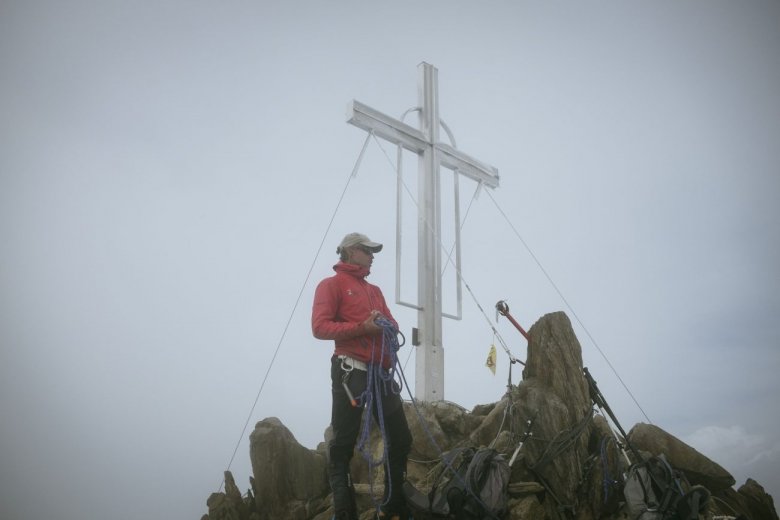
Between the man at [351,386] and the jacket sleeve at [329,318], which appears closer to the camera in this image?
the man at [351,386]

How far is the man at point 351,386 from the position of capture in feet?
21.4

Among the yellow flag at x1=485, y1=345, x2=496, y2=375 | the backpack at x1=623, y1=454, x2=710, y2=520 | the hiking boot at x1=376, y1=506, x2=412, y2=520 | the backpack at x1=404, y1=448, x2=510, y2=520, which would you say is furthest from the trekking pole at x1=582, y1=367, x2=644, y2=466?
the hiking boot at x1=376, y1=506, x2=412, y2=520

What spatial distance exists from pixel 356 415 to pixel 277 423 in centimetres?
393

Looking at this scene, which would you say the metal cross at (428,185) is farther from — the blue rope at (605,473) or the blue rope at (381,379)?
the blue rope at (381,379)

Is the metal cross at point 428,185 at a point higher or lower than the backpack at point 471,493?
higher

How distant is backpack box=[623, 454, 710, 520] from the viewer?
683cm

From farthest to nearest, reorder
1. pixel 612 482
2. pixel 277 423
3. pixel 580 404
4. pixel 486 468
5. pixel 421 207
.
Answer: pixel 421 207
pixel 277 423
pixel 580 404
pixel 612 482
pixel 486 468

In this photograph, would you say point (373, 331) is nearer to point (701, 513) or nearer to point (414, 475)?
point (414, 475)

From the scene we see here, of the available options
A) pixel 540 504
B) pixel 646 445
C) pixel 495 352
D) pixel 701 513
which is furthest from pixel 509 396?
pixel 701 513

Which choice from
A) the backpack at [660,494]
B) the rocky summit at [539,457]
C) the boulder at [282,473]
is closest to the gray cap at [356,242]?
the rocky summit at [539,457]

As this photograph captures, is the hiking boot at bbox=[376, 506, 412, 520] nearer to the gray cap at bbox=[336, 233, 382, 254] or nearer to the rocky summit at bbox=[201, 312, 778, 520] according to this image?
the rocky summit at bbox=[201, 312, 778, 520]

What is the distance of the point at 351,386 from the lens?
21.9 ft

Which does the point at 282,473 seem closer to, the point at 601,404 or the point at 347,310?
the point at 347,310

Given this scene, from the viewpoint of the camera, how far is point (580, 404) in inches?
356
